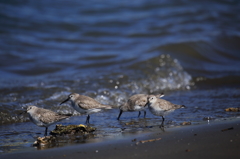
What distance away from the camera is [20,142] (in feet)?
19.0

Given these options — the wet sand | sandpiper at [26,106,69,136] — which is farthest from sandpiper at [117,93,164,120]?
the wet sand

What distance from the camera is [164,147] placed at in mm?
4855

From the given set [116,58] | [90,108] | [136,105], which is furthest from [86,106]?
[116,58]

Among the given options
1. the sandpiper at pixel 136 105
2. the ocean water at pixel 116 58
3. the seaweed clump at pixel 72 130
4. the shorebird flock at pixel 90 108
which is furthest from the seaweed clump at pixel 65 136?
the sandpiper at pixel 136 105

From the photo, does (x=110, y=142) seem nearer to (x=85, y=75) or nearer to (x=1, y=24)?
(x=85, y=75)

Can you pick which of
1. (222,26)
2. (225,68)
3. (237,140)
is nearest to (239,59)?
(225,68)

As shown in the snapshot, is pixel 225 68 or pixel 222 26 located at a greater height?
pixel 222 26

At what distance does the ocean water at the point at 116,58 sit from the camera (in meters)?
8.05

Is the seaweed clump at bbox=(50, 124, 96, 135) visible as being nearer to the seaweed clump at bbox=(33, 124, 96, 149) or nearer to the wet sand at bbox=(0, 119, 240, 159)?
the seaweed clump at bbox=(33, 124, 96, 149)

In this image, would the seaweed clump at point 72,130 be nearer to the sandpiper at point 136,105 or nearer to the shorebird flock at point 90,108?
the shorebird flock at point 90,108

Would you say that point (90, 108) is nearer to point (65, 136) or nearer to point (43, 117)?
point (43, 117)

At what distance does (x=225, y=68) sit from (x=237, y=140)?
9.01m

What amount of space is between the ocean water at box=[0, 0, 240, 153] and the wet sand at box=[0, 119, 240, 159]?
0.70 metres

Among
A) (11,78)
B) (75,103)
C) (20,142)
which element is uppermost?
(11,78)
